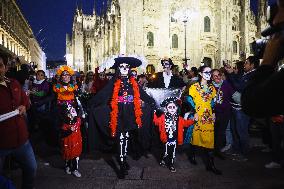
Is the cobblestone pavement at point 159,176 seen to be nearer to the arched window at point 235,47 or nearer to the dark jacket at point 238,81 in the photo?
the dark jacket at point 238,81

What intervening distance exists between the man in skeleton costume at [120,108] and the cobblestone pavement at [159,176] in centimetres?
42

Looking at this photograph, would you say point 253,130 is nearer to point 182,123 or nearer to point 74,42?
point 182,123

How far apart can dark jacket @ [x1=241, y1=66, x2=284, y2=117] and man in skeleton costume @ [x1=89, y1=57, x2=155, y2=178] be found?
18.7ft

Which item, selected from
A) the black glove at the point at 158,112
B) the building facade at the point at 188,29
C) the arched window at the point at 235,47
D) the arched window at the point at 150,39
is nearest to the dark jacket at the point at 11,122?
the black glove at the point at 158,112

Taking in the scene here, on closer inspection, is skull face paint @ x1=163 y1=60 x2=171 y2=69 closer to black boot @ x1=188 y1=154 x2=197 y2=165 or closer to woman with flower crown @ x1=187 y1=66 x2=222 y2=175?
woman with flower crown @ x1=187 y1=66 x2=222 y2=175

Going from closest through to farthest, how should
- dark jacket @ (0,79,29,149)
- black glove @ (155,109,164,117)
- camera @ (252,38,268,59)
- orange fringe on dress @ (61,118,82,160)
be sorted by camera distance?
camera @ (252,38,268,59) < dark jacket @ (0,79,29,149) < orange fringe on dress @ (61,118,82,160) < black glove @ (155,109,164,117)

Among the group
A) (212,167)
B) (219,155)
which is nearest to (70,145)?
(212,167)

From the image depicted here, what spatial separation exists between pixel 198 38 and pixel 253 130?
124 feet

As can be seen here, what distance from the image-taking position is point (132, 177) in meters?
7.05

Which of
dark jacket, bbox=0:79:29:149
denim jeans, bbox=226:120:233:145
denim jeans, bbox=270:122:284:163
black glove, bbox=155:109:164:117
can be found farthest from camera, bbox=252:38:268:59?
denim jeans, bbox=226:120:233:145

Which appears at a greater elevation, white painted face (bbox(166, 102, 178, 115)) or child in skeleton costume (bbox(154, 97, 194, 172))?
white painted face (bbox(166, 102, 178, 115))

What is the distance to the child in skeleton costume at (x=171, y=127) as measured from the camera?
7715mm

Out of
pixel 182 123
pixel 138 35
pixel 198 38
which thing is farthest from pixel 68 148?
pixel 198 38

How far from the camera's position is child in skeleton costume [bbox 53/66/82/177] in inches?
280
